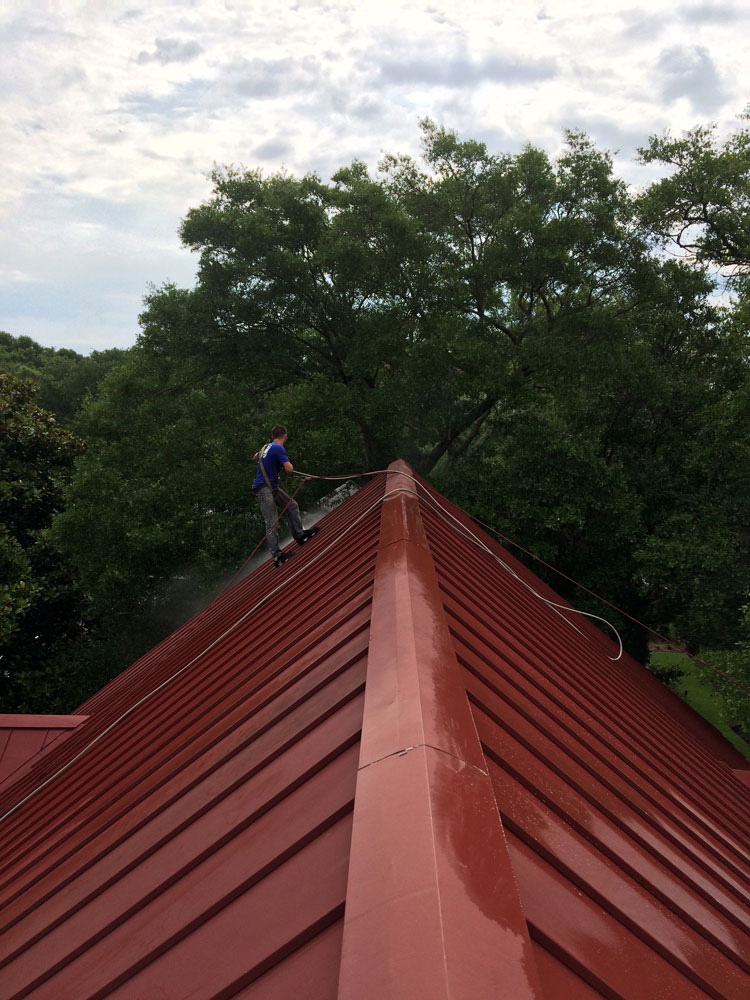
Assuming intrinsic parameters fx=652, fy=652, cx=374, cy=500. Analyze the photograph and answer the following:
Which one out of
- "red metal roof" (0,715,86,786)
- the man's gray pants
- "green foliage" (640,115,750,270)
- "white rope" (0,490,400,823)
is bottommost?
"red metal roof" (0,715,86,786)

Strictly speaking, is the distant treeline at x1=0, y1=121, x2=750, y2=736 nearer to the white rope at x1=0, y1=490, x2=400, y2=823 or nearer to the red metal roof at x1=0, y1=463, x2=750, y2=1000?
the white rope at x1=0, y1=490, x2=400, y2=823

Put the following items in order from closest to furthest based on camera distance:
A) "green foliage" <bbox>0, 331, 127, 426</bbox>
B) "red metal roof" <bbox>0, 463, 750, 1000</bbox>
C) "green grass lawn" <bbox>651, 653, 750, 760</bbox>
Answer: "red metal roof" <bbox>0, 463, 750, 1000</bbox> → "green grass lawn" <bbox>651, 653, 750, 760</bbox> → "green foliage" <bbox>0, 331, 127, 426</bbox>

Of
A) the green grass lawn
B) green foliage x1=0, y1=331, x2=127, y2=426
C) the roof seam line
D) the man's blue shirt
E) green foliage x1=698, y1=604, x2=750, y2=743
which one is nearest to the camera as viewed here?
the roof seam line

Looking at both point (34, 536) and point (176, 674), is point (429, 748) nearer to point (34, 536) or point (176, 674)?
point (176, 674)

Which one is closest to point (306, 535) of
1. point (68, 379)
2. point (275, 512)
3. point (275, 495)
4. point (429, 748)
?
point (275, 512)

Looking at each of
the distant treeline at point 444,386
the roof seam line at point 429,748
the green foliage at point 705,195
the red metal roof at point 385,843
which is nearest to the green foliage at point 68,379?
the distant treeline at point 444,386

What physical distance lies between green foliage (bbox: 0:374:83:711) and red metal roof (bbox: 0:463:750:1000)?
14.7m

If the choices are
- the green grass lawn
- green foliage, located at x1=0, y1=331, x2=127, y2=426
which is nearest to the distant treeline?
the green grass lawn

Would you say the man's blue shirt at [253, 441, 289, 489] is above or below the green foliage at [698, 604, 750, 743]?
above

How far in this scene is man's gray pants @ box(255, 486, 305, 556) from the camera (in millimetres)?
8062

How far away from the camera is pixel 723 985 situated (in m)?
1.70

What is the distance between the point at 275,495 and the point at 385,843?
7180 mm

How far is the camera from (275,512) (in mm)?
8492

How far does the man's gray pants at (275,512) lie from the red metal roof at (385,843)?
395 cm
